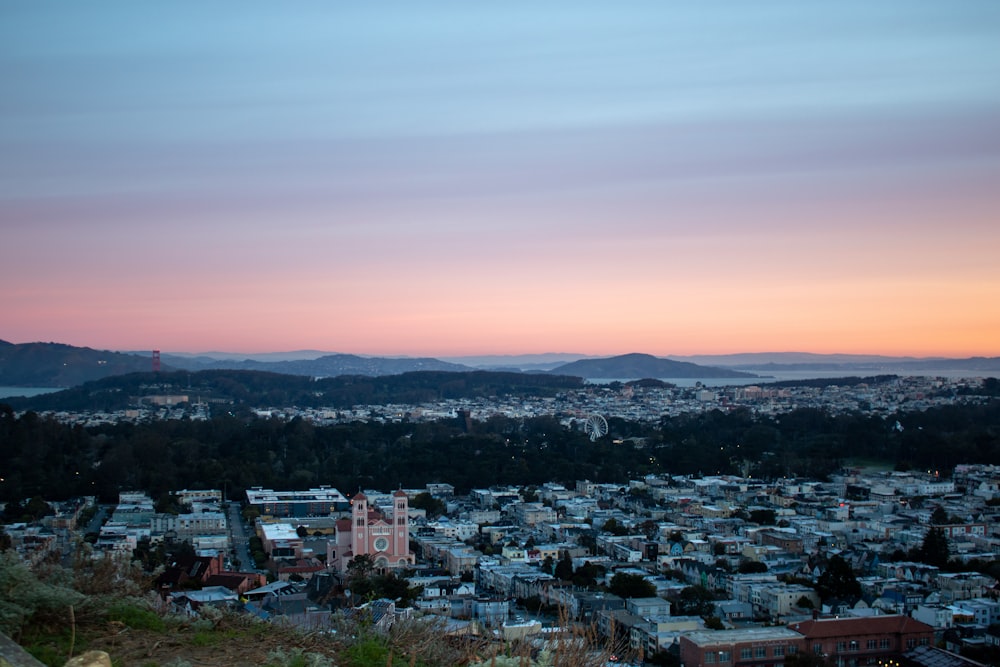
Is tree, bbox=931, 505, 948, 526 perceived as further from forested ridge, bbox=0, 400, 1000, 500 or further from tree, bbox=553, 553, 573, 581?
tree, bbox=553, 553, 573, 581

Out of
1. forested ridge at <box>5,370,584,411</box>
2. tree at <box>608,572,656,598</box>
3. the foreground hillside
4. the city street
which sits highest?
the foreground hillside

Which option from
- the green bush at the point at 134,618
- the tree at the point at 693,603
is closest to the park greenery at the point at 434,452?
the tree at the point at 693,603

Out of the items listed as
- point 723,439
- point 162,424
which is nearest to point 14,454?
point 162,424

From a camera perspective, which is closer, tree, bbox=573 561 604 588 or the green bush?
the green bush

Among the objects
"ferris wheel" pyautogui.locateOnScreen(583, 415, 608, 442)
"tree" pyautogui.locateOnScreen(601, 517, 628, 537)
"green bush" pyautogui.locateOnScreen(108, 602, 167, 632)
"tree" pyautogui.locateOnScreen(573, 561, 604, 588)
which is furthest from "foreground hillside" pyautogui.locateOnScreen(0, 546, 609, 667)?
"ferris wheel" pyautogui.locateOnScreen(583, 415, 608, 442)

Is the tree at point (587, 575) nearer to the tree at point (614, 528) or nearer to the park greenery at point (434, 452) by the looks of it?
the tree at point (614, 528)

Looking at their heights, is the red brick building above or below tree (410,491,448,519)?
above
